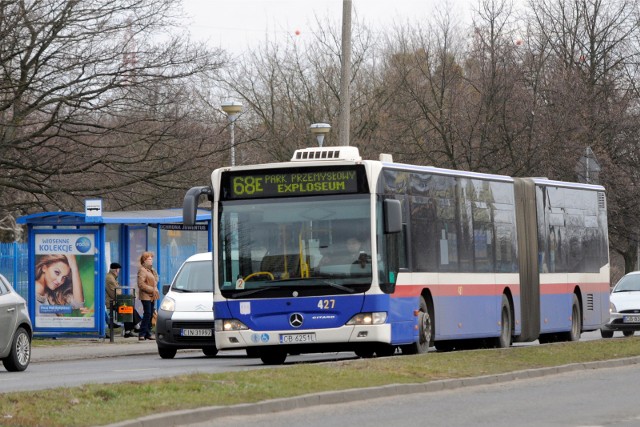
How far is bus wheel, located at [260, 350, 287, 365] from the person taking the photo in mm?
22223

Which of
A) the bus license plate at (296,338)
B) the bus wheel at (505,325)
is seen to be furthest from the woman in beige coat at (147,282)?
the bus license plate at (296,338)

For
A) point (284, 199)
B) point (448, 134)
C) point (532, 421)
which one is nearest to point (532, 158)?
point (448, 134)

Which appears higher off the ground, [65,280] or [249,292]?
[65,280]

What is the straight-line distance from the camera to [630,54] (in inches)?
2250

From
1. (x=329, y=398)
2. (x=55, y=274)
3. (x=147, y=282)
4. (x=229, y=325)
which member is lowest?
(x=329, y=398)

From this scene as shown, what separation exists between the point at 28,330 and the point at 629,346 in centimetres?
942

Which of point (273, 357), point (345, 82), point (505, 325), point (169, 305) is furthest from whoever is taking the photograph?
point (345, 82)

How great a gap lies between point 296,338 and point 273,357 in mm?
1609

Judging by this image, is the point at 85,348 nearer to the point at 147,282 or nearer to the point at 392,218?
the point at 147,282

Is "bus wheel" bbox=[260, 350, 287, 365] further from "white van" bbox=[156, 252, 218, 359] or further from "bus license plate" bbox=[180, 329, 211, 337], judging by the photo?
"bus license plate" bbox=[180, 329, 211, 337]

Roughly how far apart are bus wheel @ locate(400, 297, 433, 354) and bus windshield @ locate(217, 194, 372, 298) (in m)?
1.90

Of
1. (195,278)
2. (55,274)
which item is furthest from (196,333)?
(55,274)

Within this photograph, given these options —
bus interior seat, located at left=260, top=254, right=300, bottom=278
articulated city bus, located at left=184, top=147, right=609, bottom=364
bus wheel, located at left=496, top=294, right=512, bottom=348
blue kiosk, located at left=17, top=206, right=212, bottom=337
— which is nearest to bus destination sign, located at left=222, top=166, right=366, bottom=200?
articulated city bus, located at left=184, top=147, right=609, bottom=364

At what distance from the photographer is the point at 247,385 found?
1505cm
